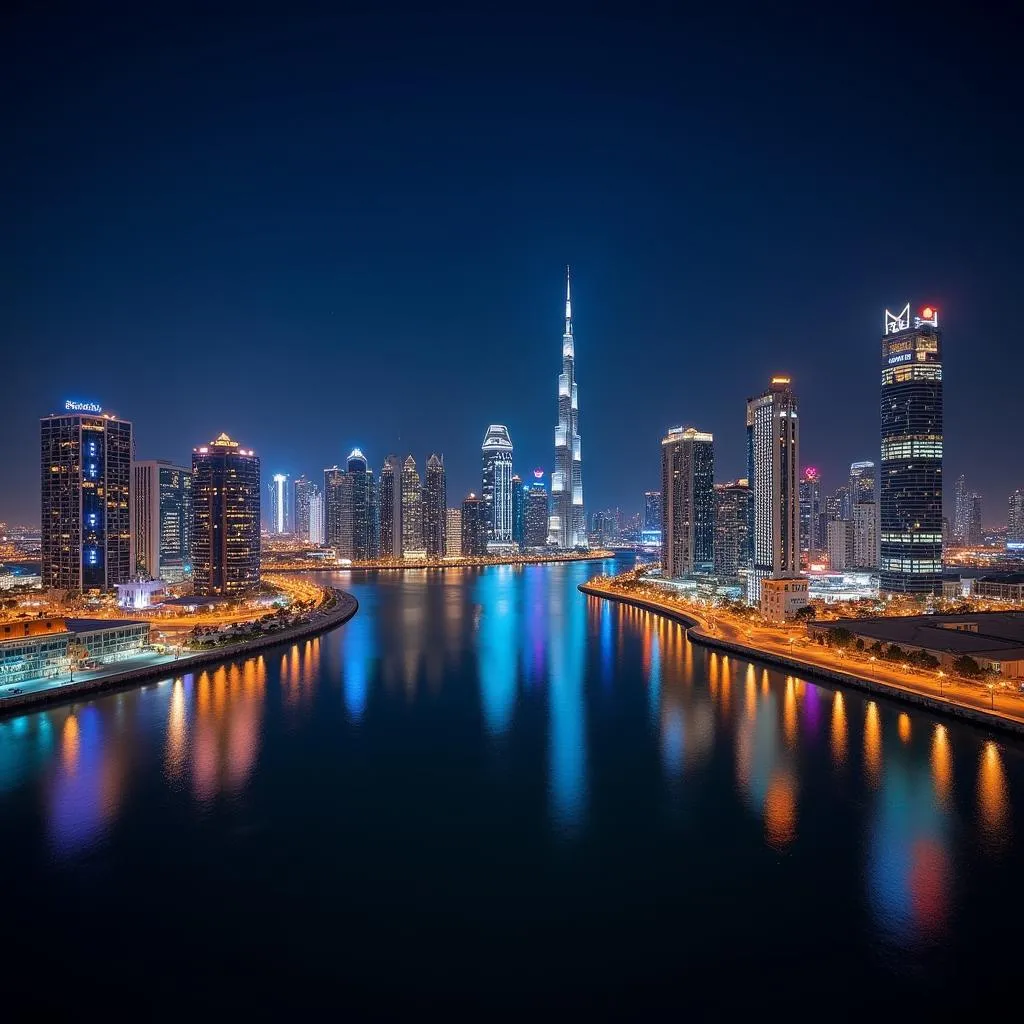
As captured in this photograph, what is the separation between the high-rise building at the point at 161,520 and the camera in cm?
4106

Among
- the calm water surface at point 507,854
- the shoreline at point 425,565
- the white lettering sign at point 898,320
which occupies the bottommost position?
the calm water surface at point 507,854

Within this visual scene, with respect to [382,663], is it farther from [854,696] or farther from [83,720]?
[854,696]

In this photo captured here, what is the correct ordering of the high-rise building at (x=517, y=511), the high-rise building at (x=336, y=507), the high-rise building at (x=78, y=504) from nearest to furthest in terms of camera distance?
the high-rise building at (x=78, y=504) < the high-rise building at (x=336, y=507) < the high-rise building at (x=517, y=511)

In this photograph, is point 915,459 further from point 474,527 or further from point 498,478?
point 498,478

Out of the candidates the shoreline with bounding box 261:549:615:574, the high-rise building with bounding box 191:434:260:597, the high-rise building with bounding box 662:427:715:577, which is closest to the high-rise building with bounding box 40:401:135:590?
the high-rise building with bounding box 191:434:260:597

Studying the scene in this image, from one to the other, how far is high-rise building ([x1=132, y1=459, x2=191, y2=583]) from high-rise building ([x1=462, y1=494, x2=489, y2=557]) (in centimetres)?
2935

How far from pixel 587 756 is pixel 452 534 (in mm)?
62772

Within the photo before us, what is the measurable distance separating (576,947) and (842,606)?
26035 millimetres

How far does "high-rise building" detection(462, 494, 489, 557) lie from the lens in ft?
234

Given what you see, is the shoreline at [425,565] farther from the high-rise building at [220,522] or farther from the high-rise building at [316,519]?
the high-rise building at [316,519]

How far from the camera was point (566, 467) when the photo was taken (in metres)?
88.6

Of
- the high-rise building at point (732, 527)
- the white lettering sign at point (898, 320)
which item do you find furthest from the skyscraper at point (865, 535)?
the white lettering sign at point (898, 320)

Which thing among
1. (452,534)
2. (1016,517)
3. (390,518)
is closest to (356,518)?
(390,518)

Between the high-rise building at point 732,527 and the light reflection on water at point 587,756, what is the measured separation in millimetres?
23289
